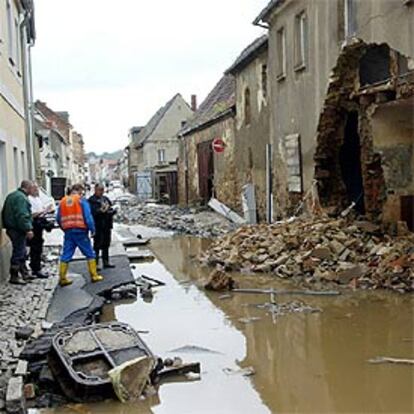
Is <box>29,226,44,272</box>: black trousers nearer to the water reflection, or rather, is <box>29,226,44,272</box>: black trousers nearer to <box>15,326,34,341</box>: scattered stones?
the water reflection

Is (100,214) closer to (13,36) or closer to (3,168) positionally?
(3,168)

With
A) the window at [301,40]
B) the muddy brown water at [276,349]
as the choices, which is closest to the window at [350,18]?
the window at [301,40]

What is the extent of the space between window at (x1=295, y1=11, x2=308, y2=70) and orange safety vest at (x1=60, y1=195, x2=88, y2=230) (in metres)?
7.20

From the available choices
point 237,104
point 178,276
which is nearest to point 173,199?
point 237,104

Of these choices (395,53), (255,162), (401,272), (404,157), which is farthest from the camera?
(255,162)

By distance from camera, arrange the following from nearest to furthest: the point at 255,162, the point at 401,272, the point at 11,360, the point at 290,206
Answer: the point at 11,360, the point at 401,272, the point at 290,206, the point at 255,162

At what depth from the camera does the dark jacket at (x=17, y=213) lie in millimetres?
10953

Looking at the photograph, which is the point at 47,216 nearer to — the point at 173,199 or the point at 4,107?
the point at 4,107

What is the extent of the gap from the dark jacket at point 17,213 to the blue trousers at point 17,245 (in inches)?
4.1

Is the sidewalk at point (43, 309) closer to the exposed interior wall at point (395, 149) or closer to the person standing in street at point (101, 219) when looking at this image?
the person standing in street at point (101, 219)

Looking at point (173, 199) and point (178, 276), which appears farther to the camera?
point (173, 199)

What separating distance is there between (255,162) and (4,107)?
35.8ft

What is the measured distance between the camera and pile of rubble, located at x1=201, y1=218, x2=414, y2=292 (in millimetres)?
11469

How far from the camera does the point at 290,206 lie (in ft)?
57.0
